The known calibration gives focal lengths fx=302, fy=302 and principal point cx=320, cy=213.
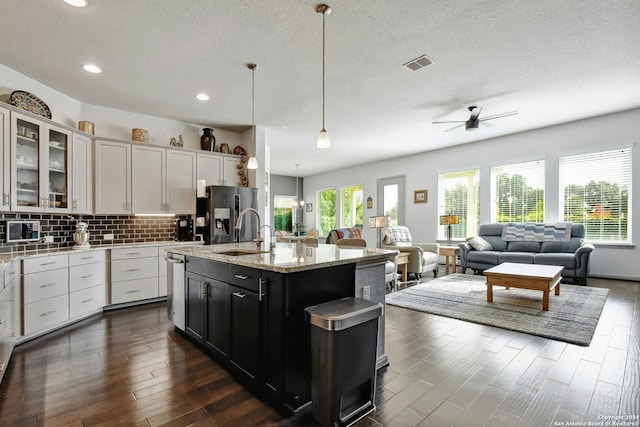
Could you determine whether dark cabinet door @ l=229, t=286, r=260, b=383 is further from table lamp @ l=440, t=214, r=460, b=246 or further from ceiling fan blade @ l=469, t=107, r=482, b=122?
table lamp @ l=440, t=214, r=460, b=246

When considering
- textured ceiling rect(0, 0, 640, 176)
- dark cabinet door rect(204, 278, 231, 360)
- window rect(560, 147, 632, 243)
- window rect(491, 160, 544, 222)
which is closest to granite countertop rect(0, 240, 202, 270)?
dark cabinet door rect(204, 278, 231, 360)

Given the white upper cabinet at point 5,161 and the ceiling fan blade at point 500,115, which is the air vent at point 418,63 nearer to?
the ceiling fan blade at point 500,115

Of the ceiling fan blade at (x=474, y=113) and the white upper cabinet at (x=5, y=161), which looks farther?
the ceiling fan blade at (x=474, y=113)

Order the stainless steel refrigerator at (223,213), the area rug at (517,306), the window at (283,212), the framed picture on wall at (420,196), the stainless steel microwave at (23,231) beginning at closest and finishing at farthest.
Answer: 1. the area rug at (517,306)
2. the stainless steel microwave at (23,231)
3. the stainless steel refrigerator at (223,213)
4. the framed picture on wall at (420,196)
5. the window at (283,212)

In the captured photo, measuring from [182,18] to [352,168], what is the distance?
762 centimetres

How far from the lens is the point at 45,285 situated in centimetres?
303

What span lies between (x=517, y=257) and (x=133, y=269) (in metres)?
6.30

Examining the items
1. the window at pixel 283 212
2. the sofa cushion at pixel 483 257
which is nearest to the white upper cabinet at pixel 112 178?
the sofa cushion at pixel 483 257

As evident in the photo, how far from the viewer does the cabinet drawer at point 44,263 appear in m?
2.85

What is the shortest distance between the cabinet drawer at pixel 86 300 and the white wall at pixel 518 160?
6.83 metres

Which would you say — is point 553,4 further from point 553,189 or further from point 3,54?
point 3,54

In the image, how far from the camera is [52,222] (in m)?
3.79

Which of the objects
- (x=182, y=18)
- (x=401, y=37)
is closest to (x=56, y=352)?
(x=182, y=18)

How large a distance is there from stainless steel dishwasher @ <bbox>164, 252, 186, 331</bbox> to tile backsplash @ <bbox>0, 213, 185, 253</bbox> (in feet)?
5.59
